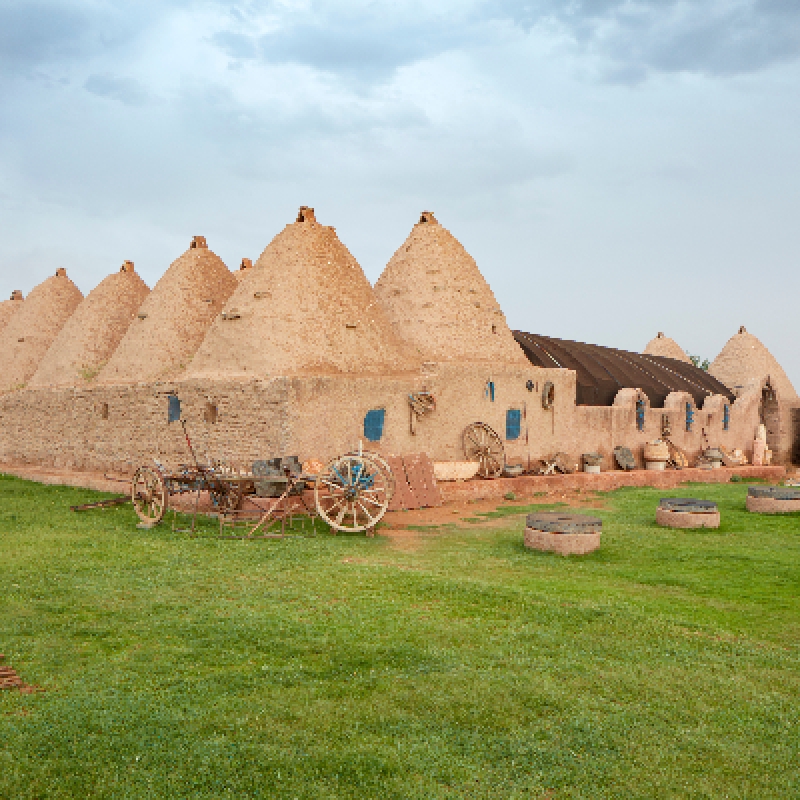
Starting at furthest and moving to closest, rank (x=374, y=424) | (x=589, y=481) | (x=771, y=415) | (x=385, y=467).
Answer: (x=771, y=415)
(x=589, y=481)
(x=374, y=424)
(x=385, y=467)

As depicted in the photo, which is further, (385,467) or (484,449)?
(484,449)

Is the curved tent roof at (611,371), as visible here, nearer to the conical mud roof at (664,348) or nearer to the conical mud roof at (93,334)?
the conical mud roof at (664,348)

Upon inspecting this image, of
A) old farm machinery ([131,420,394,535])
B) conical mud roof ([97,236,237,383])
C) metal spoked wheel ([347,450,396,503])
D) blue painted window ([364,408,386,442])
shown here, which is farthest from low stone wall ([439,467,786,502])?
conical mud roof ([97,236,237,383])

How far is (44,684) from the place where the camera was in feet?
16.5

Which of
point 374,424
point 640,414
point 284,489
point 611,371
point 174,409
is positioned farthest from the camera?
point 611,371

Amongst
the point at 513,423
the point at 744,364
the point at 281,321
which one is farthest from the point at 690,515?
the point at 744,364

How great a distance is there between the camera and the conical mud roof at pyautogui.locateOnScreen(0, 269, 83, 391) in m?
23.7

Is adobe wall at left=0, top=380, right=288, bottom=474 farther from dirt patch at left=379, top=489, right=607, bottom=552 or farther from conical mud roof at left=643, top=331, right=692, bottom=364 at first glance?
conical mud roof at left=643, top=331, right=692, bottom=364

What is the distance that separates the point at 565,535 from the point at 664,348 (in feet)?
103

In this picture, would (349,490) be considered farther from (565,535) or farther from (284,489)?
(565,535)

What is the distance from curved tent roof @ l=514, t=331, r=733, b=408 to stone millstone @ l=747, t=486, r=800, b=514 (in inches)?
336

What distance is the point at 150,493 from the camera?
1171 centimetres

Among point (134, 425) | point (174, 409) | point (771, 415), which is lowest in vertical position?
point (134, 425)

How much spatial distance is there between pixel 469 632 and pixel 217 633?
1.98 m
